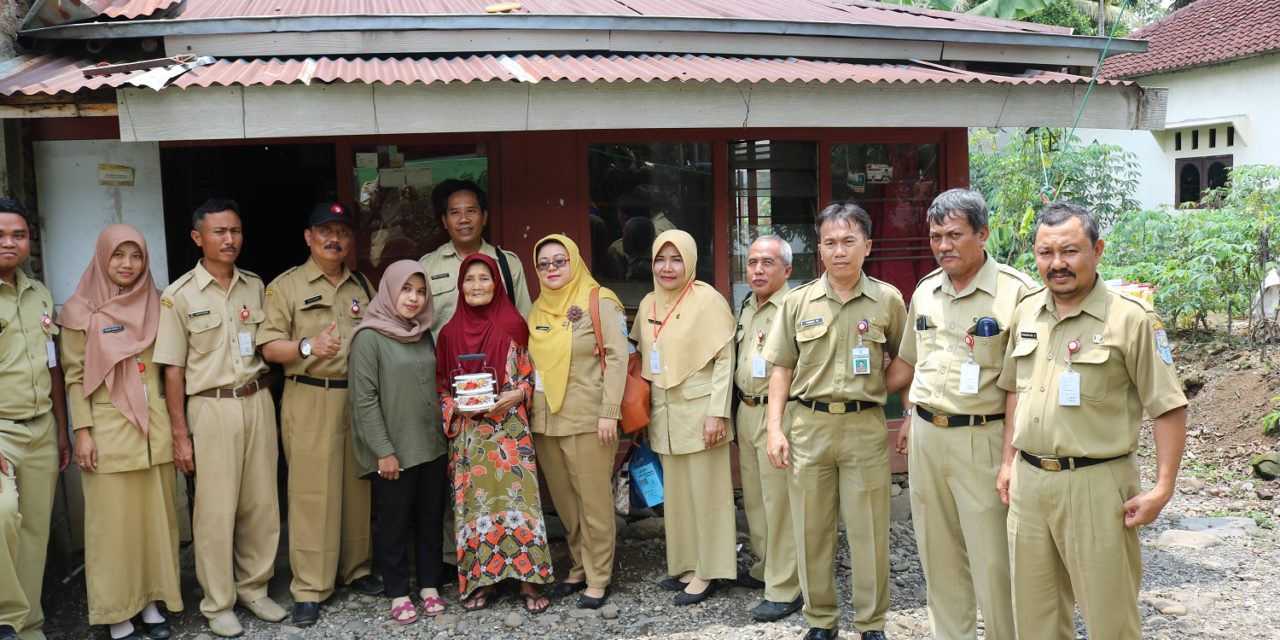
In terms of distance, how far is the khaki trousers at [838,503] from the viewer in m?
4.04

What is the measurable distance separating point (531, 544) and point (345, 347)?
127 cm

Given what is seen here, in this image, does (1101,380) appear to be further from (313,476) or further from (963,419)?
(313,476)

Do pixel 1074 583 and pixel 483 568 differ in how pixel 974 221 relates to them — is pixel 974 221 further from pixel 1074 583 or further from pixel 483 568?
pixel 483 568

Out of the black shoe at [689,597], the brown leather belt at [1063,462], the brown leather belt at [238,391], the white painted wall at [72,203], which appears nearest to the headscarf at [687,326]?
the black shoe at [689,597]

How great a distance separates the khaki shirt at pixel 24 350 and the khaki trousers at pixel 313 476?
992 mm

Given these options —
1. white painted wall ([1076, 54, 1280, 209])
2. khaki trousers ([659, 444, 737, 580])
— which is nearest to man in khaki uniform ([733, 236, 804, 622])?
khaki trousers ([659, 444, 737, 580])

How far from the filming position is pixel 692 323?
4.61 metres

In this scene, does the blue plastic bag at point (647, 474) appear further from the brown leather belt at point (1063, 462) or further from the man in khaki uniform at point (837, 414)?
the brown leather belt at point (1063, 462)

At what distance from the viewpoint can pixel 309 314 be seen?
182 inches

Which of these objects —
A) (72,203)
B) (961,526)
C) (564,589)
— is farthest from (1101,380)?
(72,203)

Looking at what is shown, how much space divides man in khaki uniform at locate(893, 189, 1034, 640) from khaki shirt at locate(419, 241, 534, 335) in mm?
2089

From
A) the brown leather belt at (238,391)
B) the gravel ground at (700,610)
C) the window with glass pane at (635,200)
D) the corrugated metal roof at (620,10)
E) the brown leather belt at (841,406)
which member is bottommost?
A: the gravel ground at (700,610)

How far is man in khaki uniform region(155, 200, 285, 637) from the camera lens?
4.37m

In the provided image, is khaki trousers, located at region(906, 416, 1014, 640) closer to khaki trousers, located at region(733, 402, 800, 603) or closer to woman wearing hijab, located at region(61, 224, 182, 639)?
khaki trousers, located at region(733, 402, 800, 603)
